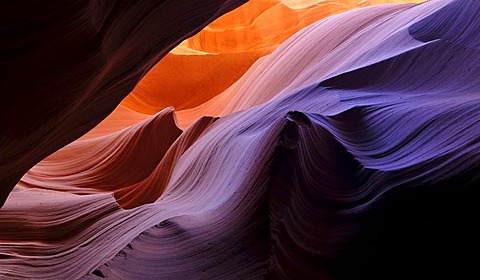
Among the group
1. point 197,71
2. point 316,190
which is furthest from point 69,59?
point 197,71

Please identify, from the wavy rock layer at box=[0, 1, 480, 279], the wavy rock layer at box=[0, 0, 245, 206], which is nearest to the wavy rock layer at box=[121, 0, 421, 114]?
the wavy rock layer at box=[0, 1, 480, 279]

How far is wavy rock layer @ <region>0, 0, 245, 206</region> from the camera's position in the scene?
80 centimetres

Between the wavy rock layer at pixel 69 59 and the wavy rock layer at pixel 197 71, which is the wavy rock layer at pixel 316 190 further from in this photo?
the wavy rock layer at pixel 197 71

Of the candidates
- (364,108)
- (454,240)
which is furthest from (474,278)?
(364,108)

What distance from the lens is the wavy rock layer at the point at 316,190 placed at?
122cm

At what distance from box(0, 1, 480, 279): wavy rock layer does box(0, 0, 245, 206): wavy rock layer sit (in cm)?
29

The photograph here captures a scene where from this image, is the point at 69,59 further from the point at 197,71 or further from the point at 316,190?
the point at 197,71

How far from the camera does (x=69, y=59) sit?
0.91 metres

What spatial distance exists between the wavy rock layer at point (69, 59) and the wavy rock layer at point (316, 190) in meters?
0.29

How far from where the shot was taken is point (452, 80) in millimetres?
1600

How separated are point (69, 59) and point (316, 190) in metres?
0.66

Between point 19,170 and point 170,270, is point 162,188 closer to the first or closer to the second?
point 170,270

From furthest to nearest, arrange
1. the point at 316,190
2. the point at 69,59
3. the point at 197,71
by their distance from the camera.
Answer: the point at 197,71, the point at 316,190, the point at 69,59

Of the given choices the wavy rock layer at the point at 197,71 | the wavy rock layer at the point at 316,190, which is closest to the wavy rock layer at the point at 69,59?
the wavy rock layer at the point at 316,190
